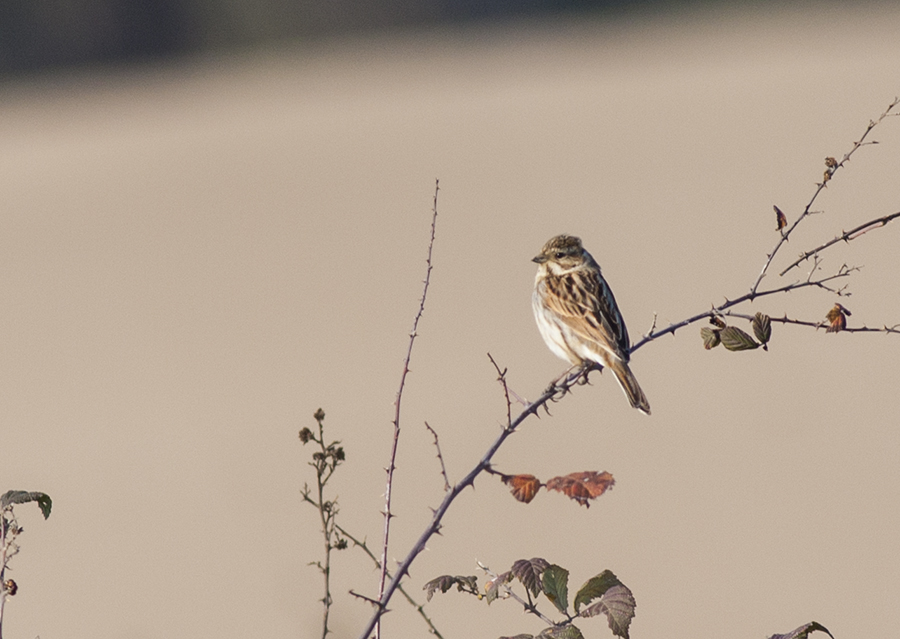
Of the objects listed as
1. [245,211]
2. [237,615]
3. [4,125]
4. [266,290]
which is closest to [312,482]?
[237,615]

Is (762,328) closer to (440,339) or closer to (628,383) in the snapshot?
(628,383)

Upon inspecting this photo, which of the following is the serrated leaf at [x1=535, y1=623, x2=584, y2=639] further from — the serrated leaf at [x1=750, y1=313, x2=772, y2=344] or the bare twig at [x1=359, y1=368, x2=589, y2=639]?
the serrated leaf at [x1=750, y1=313, x2=772, y2=344]

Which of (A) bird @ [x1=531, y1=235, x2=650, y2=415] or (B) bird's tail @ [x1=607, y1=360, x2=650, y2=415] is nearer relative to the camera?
(B) bird's tail @ [x1=607, y1=360, x2=650, y2=415]

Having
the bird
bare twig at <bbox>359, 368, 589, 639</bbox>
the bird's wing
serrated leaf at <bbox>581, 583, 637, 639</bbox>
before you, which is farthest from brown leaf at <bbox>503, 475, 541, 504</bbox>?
the bird's wing

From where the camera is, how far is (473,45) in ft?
147

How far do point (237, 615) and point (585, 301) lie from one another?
591 centimetres

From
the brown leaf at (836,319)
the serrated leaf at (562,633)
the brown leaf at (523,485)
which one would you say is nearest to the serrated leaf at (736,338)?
the brown leaf at (836,319)

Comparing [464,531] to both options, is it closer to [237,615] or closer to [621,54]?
[237,615]

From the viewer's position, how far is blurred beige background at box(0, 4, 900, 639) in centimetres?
1109

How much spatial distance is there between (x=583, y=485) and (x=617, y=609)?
326 millimetres

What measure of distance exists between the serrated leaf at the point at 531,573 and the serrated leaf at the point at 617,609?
14 centimetres

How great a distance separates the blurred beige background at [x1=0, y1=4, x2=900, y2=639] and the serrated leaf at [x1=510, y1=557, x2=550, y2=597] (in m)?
1.24

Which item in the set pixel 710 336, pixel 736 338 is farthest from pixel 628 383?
pixel 736 338

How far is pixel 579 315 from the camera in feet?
18.8
